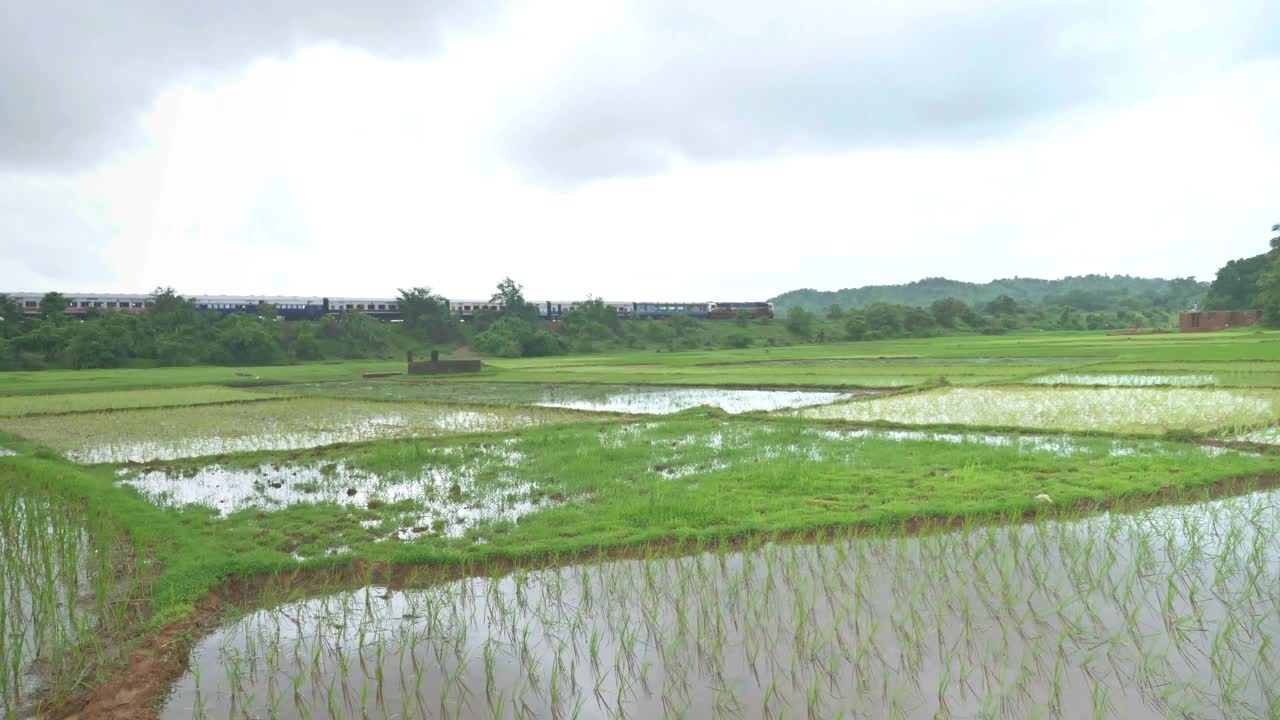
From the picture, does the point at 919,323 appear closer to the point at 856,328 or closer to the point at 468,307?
the point at 856,328

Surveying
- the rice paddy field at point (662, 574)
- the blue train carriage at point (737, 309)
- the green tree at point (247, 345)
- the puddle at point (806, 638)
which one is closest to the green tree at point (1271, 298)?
the blue train carriage at point (737, 309)

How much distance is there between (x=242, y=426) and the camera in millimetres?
15781

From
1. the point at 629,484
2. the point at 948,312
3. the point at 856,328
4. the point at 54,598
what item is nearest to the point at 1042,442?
the point at 629,484

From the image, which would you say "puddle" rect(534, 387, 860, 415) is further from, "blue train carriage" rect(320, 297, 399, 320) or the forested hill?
the forested hill

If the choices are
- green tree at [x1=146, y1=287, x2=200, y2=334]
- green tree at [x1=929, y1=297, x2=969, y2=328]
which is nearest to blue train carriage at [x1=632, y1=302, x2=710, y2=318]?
green tree at [x1=929, y1=297, x2=969, y2=328]

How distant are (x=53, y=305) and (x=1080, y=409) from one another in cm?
5528

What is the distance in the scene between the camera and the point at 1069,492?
25.1 feet

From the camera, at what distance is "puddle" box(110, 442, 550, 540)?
767cm

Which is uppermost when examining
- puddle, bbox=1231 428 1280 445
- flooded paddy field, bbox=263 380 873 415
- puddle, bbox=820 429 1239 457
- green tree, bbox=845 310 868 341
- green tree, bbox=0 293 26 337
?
green tree, bbox=0 293 26 337

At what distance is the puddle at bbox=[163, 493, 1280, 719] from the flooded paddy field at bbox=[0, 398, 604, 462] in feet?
29.6

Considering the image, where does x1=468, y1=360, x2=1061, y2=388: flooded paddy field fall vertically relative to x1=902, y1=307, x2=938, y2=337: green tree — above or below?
below

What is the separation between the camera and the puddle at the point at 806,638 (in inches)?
155

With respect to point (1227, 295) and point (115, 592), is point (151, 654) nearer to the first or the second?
point (115, 592)

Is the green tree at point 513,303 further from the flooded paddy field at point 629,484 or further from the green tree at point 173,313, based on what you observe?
the flooded paddy field at point 629,484
